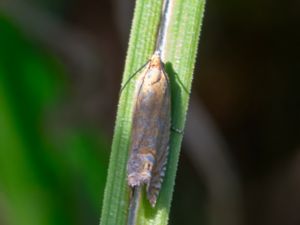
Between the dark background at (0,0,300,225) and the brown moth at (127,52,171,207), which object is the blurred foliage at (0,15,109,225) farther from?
the brown moth at (127,52,171,207)

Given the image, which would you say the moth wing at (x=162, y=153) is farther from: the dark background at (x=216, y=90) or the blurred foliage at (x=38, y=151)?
the dark background at (x=216, y=90)

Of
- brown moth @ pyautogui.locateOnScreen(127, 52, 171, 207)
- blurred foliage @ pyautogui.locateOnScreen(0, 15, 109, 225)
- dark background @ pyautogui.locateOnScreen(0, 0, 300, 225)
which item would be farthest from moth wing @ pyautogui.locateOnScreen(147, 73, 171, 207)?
dark background @ pyautogui.locateOnScreen(0, 0, 300, 225)

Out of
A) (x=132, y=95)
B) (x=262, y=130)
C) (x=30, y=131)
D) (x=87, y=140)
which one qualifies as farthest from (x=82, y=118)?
(x=132, y=95)

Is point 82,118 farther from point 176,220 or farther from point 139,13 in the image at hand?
point 139,13

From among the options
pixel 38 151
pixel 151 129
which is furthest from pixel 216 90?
pixel 151 129

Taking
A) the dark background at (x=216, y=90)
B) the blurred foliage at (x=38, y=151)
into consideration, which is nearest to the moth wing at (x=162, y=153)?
the blurred foliage at (x=38, y=151)
